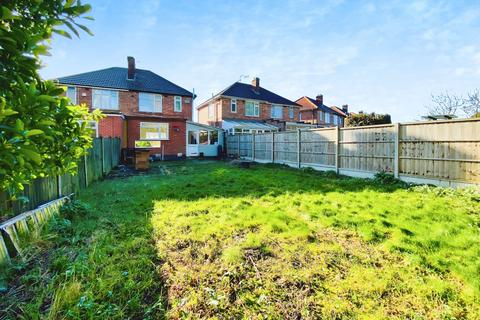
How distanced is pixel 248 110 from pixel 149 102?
1125 centimetres

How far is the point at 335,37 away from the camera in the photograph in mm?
10180

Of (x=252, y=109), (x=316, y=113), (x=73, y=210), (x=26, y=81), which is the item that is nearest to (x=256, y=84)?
(x=252, y=109)

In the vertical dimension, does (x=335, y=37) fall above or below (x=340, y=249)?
above

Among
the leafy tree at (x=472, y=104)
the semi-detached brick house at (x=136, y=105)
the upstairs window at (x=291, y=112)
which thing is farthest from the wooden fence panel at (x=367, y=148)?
the upstairs window at (x=291, y=112)

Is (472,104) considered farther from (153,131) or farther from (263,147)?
(153,131)

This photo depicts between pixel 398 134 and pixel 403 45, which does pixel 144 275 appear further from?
pixel 403 45

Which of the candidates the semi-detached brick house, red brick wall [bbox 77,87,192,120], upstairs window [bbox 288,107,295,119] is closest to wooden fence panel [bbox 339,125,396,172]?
the semi-detached brick house

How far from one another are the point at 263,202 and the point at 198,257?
111 inches

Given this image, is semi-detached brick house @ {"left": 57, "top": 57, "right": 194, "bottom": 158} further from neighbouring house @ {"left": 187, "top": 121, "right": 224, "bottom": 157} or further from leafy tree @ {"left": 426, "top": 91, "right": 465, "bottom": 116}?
leafy tree @ {"left": 426, "top": 91, "right": 465, "bottom": 116}

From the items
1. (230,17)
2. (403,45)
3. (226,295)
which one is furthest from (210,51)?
(226,295)

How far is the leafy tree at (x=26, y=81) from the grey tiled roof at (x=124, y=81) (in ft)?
67.6

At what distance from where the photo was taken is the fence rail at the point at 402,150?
19.9 ft

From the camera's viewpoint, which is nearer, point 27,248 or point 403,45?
point 27,248

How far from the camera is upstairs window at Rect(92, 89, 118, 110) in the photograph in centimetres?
1927
